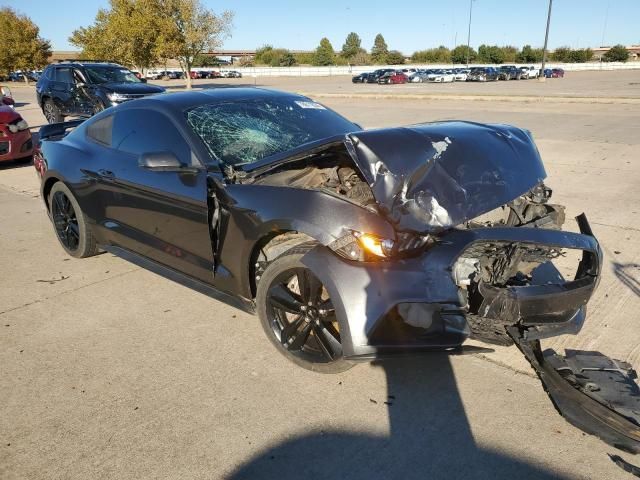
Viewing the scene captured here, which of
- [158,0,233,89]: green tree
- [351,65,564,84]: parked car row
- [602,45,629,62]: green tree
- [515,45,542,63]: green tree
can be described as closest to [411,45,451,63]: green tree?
[515,45,542,63]: green tree

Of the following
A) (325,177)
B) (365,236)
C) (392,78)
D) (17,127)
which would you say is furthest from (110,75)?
(392,78)

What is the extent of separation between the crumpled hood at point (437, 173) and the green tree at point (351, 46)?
114 meters

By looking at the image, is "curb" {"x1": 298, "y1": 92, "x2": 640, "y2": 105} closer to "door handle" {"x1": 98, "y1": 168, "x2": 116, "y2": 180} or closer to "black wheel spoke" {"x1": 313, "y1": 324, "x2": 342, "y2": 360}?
"door handle" {"x1": 98, "y1": 168, "x2": 116, "y2": 180}

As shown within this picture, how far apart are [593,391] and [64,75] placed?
15526 mm

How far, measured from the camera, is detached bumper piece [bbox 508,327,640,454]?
232 cm

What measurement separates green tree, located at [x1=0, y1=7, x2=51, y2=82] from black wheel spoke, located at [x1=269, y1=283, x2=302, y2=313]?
52310 millimetres

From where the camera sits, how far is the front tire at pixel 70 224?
4.62 meters

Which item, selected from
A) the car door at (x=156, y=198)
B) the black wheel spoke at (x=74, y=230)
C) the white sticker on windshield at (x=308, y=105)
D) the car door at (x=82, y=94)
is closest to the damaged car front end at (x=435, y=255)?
the car door at (x=156, y=198)

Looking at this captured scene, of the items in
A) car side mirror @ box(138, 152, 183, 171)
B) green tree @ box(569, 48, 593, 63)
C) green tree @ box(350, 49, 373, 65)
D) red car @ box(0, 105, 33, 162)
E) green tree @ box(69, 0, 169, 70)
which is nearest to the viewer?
car side mirror @ box(138, 152, 183, 171)

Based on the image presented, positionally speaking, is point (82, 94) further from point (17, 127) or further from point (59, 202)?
point (59, 202)

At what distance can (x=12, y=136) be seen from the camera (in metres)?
9.64

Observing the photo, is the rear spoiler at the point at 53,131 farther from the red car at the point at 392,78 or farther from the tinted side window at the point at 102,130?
the red car at the point at 392,78

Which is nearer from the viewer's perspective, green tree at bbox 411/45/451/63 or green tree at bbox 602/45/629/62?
green tree at bbox 602/45/629/62

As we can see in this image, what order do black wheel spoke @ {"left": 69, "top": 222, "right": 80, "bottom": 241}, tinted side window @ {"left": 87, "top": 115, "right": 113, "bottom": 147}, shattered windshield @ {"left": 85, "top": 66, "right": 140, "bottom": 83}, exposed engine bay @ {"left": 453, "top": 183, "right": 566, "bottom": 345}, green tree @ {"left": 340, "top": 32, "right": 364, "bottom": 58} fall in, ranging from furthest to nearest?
green tree @ {"left": 340, "top": 32, "right": 364, "bottom": 58}
shattered windshield @ {"left": 85, "top": 66, "right": 140, "bottom": 83}
black wheel spoke @ {"left": 69, "top": 222, "right": 80, "bottom": 241}
tinted side window @ {"left": 87, "top": 115, "right": 113, "bottom": 147}
exposed engine bay @ {"left": 453, "top": 183, "right": 566, "bottom": 345}
